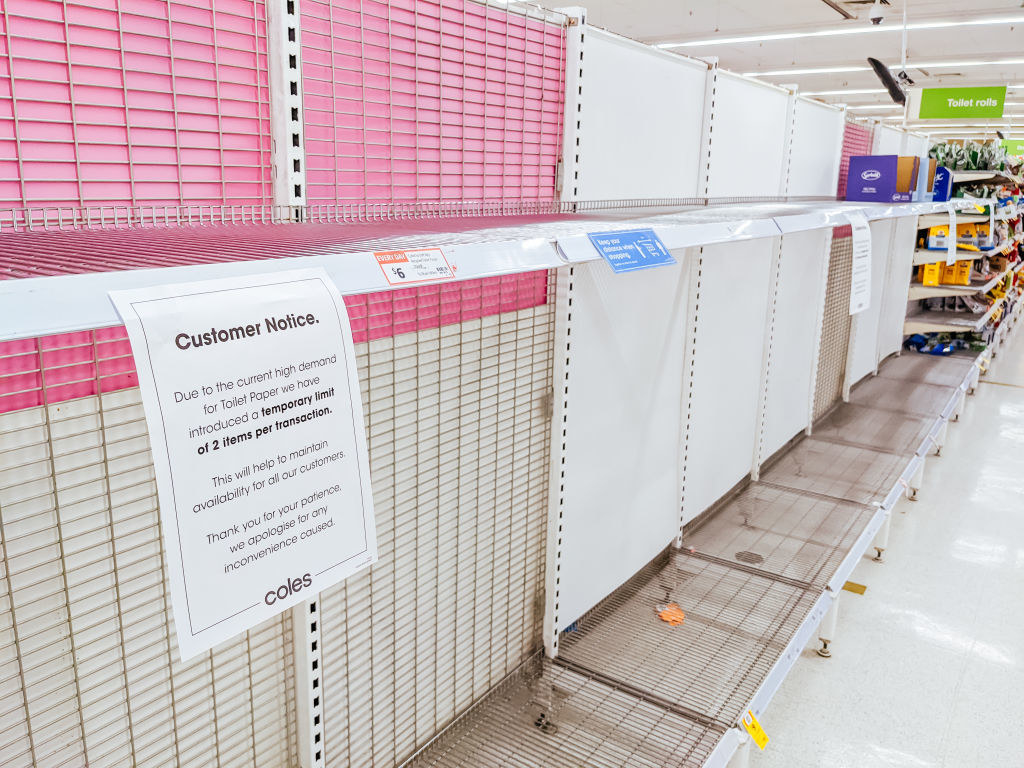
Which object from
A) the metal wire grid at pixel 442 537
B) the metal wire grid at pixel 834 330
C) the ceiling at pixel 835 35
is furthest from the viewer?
the ceiling at pixel 835 35

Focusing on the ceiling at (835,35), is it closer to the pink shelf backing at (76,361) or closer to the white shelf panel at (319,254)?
the white shelf panel at (319,254)

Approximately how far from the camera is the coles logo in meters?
0.73

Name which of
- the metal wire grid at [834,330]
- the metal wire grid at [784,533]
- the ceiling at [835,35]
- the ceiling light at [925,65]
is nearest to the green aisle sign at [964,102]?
the ceiling at [835,35]

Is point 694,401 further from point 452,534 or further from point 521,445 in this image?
point 452,534

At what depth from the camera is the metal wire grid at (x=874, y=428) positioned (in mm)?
4059

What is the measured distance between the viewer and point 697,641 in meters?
2.23

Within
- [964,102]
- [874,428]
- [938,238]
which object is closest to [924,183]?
[874,428]

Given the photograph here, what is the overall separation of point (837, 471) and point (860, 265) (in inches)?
48.7

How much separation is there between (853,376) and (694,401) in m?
2.76

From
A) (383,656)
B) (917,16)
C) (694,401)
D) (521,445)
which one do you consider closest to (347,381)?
(383,656)

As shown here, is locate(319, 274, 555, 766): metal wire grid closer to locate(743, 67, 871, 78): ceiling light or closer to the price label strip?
the price label strip

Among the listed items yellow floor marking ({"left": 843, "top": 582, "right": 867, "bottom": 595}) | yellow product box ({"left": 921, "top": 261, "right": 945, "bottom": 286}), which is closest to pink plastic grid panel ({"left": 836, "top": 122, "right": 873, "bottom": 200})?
yellow product box ({"left": 921, "top": 261, "right": 945, "bottom": 286})

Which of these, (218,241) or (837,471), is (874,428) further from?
(218,241)

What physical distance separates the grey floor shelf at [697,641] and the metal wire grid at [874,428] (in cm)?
29
